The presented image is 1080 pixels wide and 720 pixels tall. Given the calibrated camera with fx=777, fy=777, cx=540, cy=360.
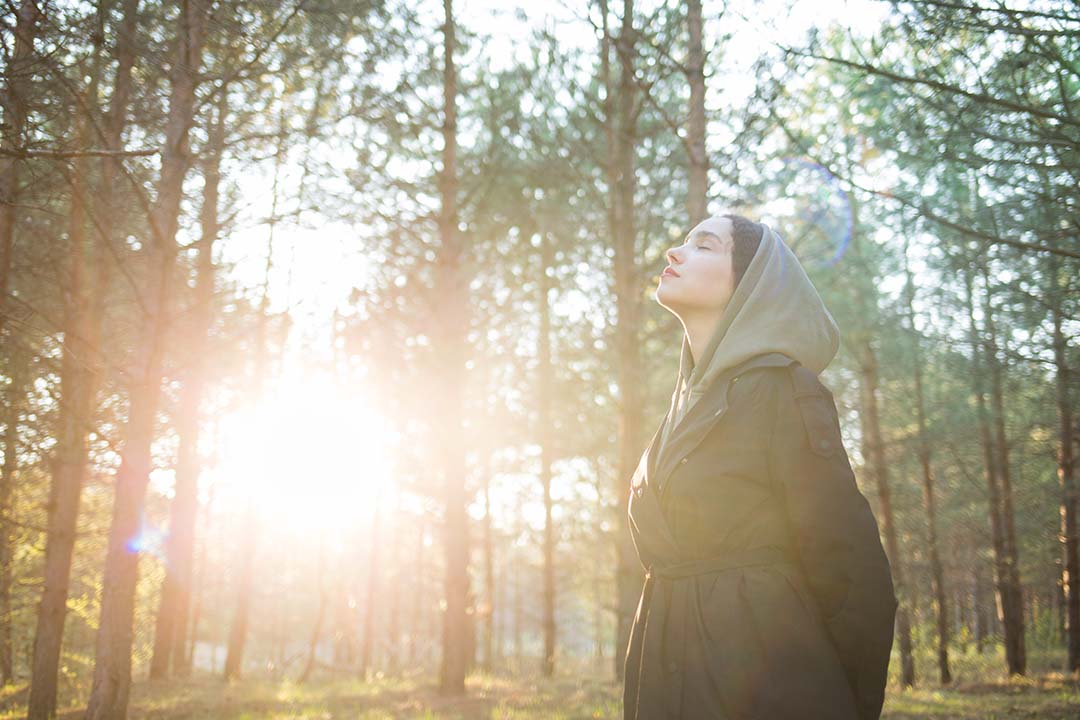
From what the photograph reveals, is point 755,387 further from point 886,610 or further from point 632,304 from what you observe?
point 632,304

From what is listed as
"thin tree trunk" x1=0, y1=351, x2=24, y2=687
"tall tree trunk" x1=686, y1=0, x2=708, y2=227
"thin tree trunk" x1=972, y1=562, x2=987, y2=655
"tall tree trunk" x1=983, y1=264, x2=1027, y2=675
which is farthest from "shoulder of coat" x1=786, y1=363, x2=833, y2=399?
"thin tree trunk" x1=972, y1=562, x2=987, y2=655

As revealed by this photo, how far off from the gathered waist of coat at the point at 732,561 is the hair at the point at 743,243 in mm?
804

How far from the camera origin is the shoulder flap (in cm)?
190

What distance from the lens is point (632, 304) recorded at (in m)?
9.24

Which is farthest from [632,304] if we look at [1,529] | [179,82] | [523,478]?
[523,478]

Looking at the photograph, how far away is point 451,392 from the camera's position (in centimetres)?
983

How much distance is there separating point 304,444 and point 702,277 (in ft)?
49.6

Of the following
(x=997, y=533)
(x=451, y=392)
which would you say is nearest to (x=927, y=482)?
(x=997, y=533)

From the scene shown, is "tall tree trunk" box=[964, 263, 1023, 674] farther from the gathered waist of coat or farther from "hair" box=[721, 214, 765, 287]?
the gathered waist of coat

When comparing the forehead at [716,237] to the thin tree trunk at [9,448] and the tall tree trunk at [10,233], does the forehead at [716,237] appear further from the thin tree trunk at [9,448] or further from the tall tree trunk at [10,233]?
the thin tree trunk at [9,448]

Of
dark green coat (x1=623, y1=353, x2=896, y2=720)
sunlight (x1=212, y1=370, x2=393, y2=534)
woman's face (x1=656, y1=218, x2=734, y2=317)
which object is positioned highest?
sunlight (x1=212, y1=370, x2=393, y2=534)

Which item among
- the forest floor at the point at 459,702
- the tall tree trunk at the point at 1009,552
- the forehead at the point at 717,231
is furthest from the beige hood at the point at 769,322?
the tall tree trunk at the point at 1009,552

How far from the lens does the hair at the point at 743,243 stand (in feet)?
7.66

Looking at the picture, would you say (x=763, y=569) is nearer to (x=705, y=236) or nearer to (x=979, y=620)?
(x=705, y=236)
